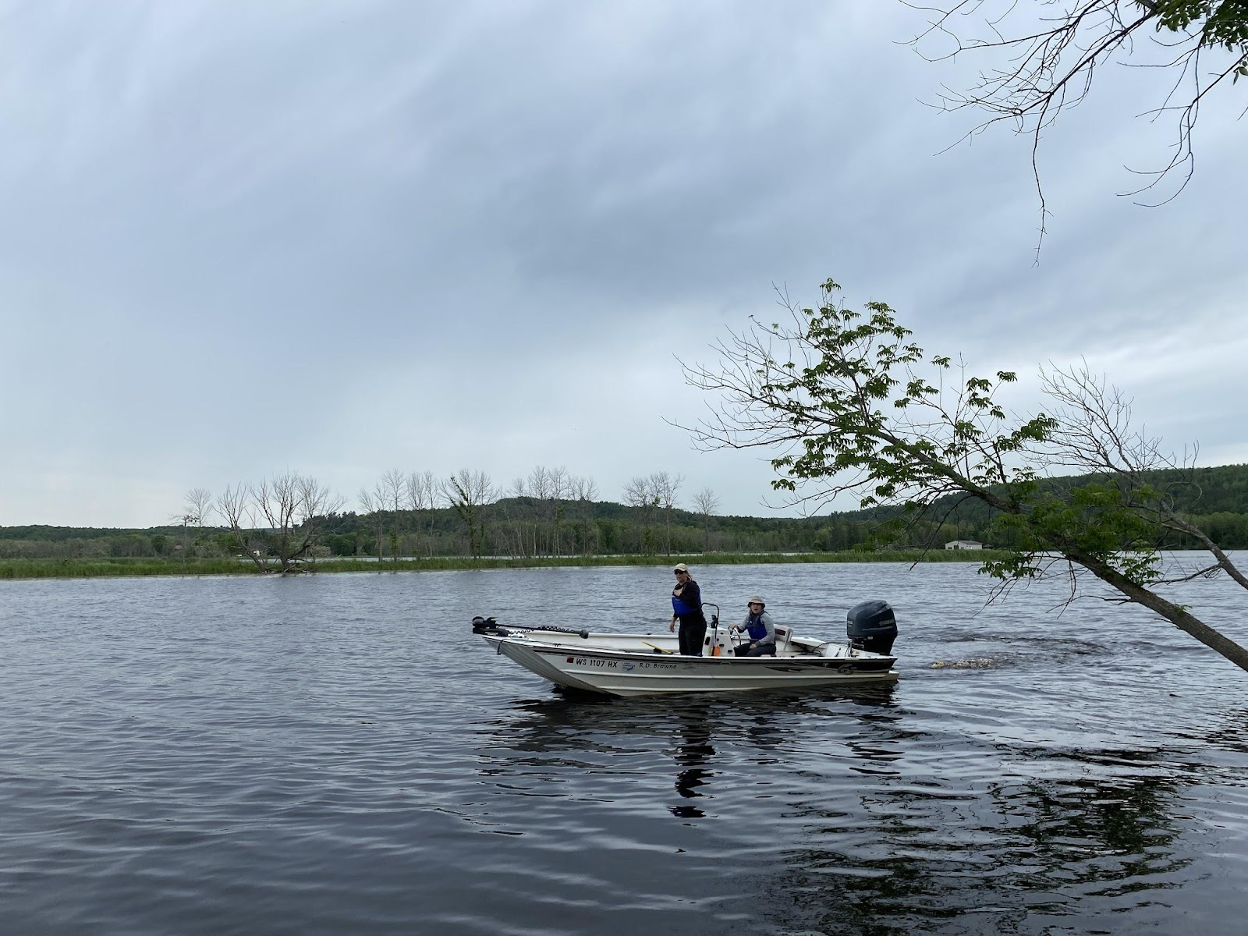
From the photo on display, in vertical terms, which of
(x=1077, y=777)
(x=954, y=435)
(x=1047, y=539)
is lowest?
(x=1077, y=777)

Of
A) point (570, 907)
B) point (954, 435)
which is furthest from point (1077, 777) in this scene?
point (570, 907)

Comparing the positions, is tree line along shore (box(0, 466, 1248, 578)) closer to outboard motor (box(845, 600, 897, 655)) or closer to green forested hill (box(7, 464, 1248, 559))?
green forested hill (box(7, 464, 1248, 559))

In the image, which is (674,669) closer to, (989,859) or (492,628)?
(492,628)

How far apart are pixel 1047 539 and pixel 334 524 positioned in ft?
563

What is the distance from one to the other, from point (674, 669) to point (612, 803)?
22.6 feet

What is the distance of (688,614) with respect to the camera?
16.8 m

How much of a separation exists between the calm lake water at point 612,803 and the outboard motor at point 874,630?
0.97 meters

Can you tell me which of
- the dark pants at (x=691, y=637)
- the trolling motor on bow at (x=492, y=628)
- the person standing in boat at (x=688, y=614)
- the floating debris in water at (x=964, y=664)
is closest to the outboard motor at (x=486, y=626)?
the trolling motor on bow at (x=492, y=628)

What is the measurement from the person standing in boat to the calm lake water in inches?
42.4

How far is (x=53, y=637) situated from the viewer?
29.5 m

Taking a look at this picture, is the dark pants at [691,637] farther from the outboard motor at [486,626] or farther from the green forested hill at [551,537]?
the green forested hill at [551,537]

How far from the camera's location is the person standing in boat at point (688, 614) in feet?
54.4

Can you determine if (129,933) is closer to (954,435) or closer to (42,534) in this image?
(954,435)

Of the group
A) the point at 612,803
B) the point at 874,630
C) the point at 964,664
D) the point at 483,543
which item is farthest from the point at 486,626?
the point at 483,543
